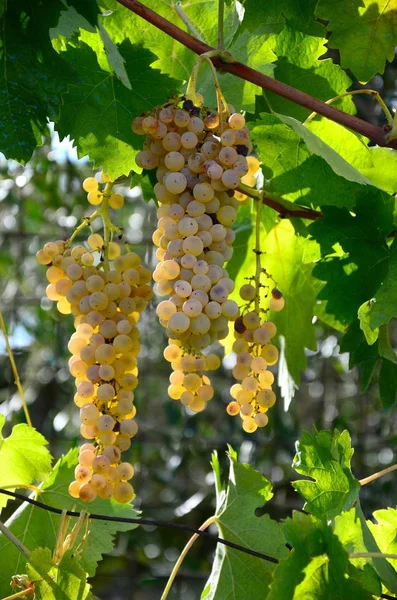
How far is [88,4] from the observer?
0.63 m

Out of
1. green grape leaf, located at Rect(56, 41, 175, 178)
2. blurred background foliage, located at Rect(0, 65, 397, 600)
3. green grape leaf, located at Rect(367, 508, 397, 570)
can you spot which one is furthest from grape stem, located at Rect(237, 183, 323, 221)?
blurred background foliage, located at Rect(0, 65, 397, 600)

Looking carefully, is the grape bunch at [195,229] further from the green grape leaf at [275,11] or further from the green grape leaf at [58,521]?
the green grape leaf at [58,521]

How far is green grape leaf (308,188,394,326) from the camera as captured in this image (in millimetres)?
753

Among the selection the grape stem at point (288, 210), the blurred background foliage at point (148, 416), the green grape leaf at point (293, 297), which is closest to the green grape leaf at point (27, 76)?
the grape stem at point (288, 210)

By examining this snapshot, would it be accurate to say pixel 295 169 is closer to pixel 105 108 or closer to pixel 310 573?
pixel 105 108

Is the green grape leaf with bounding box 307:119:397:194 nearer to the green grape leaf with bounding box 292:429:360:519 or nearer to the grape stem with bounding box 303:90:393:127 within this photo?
the grape stem with bounding box 303:90:393:127

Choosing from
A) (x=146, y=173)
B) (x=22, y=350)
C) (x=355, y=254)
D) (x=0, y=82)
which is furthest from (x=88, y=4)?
(x=22, y=350)

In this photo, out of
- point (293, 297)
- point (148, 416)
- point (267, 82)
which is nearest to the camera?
point (267, 82)

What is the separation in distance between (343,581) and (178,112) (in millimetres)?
311

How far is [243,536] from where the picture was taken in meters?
0.71

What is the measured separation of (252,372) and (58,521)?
0.24 m

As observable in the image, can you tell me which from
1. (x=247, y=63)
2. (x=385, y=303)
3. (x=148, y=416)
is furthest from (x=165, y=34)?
(x=148, y=416)

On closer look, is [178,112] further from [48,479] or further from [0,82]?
[48,479]

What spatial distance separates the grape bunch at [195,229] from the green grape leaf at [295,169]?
0.13 meters
